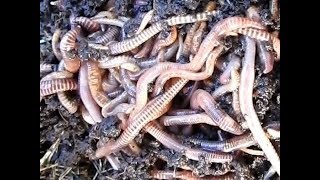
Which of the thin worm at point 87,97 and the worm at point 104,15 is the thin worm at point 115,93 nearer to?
A: the thin worm at point 87,97

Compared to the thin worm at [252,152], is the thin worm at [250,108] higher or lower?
higher

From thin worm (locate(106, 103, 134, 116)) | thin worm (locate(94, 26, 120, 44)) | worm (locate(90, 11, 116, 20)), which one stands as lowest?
thin worm (locate(106, 103, 134, 116))

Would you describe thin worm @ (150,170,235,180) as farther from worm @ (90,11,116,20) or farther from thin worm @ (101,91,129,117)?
worm @ (90,11,116,20)

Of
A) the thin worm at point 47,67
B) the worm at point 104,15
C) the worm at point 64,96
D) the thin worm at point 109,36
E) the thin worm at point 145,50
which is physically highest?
the worm at point 104,15

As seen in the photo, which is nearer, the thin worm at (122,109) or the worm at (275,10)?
the worm at (275,10)

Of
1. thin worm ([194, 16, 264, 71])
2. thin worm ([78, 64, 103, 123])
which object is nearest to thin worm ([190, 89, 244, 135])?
thin worm ([194, 16, 264, 71])

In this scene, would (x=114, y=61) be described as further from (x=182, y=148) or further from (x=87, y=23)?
(x=182, y=148)

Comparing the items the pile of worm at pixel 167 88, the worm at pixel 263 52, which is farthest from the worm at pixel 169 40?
the worm at pixel 263 52

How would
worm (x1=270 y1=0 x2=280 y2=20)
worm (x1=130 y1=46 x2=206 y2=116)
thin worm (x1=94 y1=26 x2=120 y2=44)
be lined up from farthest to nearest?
thin worm (x1=94 y1=26 x2=120 y2=44)
worm (x1=130 y1=46 x2=206 y2=116)
worm (x1=270 y1=0 x2=280 y2=20)
